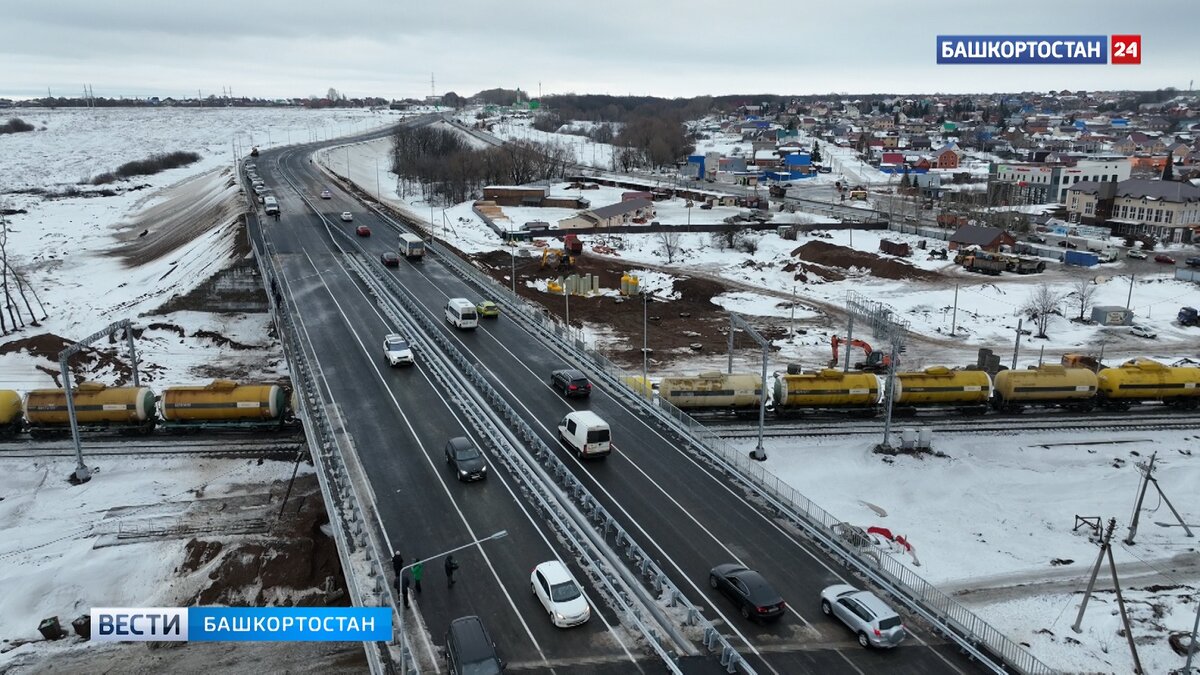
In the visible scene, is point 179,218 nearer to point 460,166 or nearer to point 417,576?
point 460,166

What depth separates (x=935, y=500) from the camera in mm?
38594

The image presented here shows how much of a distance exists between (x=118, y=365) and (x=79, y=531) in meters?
25.7

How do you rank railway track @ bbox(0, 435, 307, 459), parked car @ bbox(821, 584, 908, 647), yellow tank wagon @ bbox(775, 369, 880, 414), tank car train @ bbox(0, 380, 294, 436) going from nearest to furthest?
parked car @ bbox(821, 584, 908, 647), railway track @ bbox(0, 435, 307, 459), tank car train @ bbox(0, 380, 294, 436), yellow tank wagon @ bbox(775, 369, 880, 414)

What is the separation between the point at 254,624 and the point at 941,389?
39883mm

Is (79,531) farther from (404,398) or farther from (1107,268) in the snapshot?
(1107,268)

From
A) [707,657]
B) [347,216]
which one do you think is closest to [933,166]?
[347,216]

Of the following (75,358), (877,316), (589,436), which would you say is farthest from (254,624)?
(877,316)

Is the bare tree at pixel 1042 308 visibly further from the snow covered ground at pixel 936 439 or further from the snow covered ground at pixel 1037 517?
the snow covered ground at pixel 1037 517

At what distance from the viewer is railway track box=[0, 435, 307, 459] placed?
41469 mm

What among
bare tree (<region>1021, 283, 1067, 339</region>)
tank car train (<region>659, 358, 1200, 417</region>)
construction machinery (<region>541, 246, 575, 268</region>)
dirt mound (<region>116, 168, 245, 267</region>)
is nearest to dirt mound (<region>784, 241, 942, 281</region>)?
bare tree (<region>1021, 283, 1067, 339</region>)

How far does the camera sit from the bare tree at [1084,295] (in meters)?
69.7

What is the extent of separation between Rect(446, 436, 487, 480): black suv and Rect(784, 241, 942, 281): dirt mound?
56235 millimetres

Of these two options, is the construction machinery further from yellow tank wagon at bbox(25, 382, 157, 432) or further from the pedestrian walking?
the pedestrian walking

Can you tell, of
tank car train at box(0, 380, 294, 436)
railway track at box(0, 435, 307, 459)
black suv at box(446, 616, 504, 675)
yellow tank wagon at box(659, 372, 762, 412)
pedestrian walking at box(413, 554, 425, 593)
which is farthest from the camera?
yellow tank wagon at box(659, 372, 762, 412)
